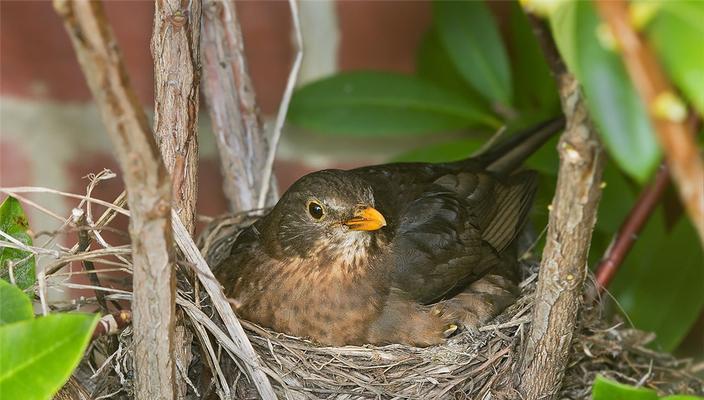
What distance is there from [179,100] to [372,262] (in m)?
0.57

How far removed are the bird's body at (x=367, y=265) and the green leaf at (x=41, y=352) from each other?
2.50 ft

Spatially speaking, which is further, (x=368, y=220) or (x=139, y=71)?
(x=139, y=71)

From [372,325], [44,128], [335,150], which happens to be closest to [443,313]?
[372,325]

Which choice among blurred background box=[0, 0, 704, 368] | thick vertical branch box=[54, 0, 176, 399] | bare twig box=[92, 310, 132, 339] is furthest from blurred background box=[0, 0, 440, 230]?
thick vertical branch box=[54, 0, 176, 399]

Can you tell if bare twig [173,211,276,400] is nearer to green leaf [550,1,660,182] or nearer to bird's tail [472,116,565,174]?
green leaf [550,1,660,182]

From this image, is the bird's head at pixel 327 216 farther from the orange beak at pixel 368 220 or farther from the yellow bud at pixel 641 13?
the yellow bud at pixel 641 13

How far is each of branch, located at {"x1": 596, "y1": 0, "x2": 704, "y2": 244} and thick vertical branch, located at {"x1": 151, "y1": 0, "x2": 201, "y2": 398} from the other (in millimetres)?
781

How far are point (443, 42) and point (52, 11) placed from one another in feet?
2.83

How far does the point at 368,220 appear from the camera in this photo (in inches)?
64.7

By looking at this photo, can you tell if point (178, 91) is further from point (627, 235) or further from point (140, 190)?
point (627, 235)

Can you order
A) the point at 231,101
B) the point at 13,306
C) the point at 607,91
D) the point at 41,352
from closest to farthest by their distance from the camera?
the point at 607,91, the point at 41,352, the point at 13,306, the point at 231,101

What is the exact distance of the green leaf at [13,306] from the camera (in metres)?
1.06

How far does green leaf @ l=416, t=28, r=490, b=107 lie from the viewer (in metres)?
2.15

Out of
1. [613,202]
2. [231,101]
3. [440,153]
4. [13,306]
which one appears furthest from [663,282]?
[13,306]
